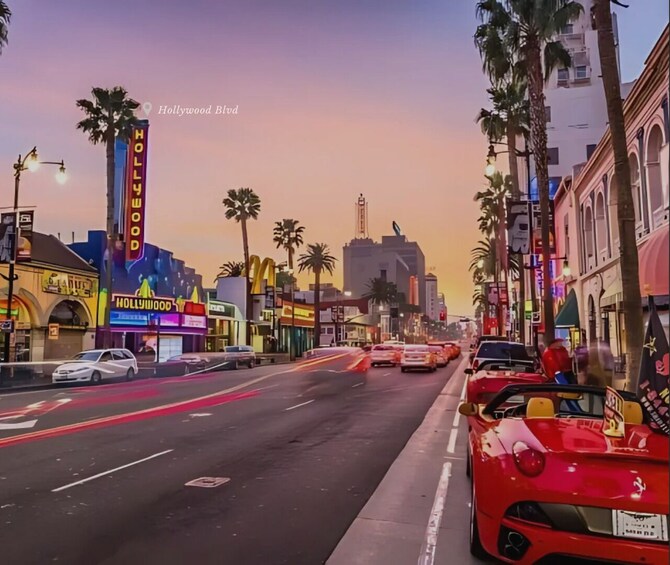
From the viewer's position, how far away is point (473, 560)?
489 centimetres

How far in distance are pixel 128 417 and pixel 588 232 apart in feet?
71.6

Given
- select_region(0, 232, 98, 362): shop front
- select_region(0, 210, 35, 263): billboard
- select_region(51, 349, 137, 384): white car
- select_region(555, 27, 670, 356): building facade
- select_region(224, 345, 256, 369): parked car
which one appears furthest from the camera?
select_region(224, 345, 256, 369): parked car

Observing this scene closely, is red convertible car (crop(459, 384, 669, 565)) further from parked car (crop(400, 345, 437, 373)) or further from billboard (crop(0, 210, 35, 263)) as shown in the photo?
parked car (crop(400, 345, 437, 373))

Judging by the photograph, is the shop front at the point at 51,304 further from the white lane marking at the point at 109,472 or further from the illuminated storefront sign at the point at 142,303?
the white lane marking at the point at 109,472

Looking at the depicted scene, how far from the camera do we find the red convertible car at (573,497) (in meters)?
3.71

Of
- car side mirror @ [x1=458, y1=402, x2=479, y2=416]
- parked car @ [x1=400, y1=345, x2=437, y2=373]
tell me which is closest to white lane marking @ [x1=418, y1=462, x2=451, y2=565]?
car side mirror @ [x1=458, y1=402, x2=479, y2=416]

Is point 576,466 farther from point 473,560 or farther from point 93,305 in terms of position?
point 93,305

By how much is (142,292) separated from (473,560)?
39.1m

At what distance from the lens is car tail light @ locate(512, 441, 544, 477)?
3.99 m

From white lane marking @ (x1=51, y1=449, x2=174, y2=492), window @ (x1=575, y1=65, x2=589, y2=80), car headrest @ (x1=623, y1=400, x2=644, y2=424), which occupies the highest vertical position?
window @ (x1=575, y1=65, x2=589, y2=80)

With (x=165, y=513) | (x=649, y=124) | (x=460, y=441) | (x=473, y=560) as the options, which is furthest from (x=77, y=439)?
(x=649, y=124)

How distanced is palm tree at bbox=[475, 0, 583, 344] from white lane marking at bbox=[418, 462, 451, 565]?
1343cm

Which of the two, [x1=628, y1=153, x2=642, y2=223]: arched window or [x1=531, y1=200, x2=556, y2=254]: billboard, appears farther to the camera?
[x1=531, y1=200, x2=556, y2=254]: billboard

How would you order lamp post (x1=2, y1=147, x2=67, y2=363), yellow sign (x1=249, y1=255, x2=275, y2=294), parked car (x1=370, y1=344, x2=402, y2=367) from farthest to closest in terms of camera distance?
yellow sign (x1=249, y1=255, x2=275, y2=294)
parked car (x1=370, y1=344, x2=402, y2=367)
lamp post (x1=2, y1=147, x2=67, y2=363)
